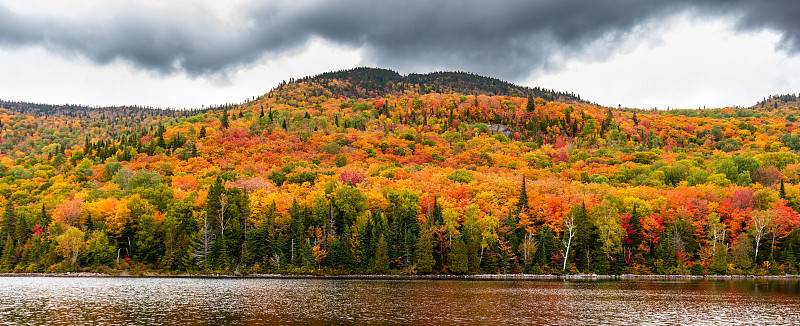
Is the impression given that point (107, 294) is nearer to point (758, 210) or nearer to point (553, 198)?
point (553, 198)

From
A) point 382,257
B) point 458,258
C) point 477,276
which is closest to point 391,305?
point 382,257

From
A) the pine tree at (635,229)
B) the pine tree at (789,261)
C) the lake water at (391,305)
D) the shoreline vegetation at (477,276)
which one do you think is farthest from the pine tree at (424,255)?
the pine tree at (789,261)

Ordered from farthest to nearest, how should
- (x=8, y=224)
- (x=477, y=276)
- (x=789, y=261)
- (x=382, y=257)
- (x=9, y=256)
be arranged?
(x=8, y=224) → (x=9, y=256) → (x=789, y=261) → (x=477, y=276) → (x=382, y=257)

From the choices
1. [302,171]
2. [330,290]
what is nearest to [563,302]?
[330,290]

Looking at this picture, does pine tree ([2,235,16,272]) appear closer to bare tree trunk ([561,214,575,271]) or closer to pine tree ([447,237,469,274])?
pine tree ([447,237,469,274])

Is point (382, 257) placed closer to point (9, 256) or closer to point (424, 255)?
point (424, 255)

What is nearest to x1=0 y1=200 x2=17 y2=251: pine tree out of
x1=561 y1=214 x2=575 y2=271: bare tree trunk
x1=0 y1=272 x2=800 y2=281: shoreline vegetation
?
x1=0 y1=272 x2=800 y2=281: shoreline vegetation

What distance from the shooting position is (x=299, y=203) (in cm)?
11312

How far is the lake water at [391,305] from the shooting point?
1750 inches

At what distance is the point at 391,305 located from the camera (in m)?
53.2

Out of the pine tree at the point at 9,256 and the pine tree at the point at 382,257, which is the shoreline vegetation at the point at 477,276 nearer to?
the pine tree at the point at 382,257

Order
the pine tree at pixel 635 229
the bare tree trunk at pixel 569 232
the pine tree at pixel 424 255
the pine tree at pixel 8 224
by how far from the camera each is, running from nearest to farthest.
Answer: the pine tree at pixel 424 255
the bare tree trunk at pixel 569 232
the pine tree at pixel 635 229
the pine tree at pixel 8 224

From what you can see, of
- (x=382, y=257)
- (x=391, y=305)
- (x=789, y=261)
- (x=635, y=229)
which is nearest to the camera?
(x=391, y=305)

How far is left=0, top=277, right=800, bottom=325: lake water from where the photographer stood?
146ft
